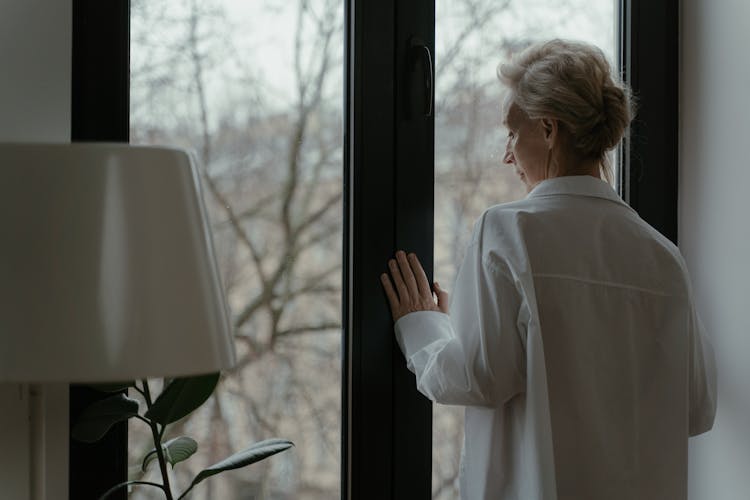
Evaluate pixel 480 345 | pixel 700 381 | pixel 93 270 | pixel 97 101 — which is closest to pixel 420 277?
pixel 480 345

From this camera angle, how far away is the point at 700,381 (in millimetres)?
1825

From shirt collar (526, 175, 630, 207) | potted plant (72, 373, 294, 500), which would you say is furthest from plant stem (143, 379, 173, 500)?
shirt collar (526, 175, 630, 207)

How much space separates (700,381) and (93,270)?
1.27m

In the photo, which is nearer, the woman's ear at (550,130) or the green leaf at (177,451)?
the green leaf at (177,451)

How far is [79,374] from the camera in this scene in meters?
0.97

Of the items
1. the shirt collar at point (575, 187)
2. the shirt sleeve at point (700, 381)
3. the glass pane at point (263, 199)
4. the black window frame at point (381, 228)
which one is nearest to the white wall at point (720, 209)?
the shirt sleeve at point (700, 381)

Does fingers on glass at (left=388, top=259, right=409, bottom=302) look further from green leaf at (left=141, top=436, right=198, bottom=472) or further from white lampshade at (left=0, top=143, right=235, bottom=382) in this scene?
white lampshade at (left=0, top=143, right=235, bottom=382)

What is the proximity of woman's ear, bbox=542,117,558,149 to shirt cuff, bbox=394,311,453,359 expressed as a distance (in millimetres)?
396

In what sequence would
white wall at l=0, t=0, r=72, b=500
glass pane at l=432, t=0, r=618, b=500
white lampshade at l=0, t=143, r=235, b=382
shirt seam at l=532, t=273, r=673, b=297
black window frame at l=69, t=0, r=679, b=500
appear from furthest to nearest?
glass pane at l=432, t=0, r=618, b=500, black window frame at l=69, t=0, r=679, b=500, shirt seam at l=532, t=273, r=673, b=297, white wall at l=0, t=0, r=72, b=500, white lampshade at l=0, t=143, r=235, b=382

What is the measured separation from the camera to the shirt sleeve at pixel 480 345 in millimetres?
1603

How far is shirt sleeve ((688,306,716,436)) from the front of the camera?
1.80m

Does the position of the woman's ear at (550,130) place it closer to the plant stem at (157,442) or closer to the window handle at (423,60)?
the window handle at (423,60)

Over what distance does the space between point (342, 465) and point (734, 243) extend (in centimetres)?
99

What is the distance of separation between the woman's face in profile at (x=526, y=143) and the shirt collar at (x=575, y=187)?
7 centimetres
